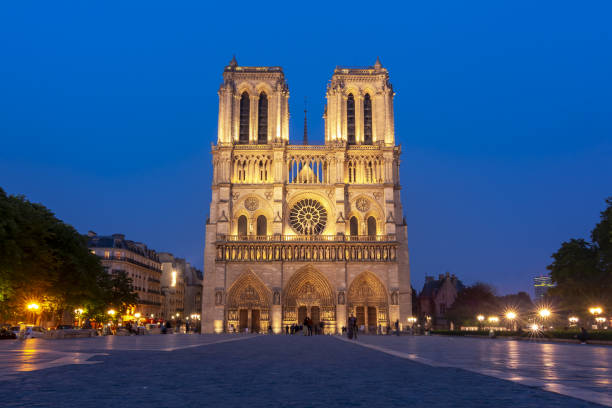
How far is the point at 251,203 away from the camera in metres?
60.0

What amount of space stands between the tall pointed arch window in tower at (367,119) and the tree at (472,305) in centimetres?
2350

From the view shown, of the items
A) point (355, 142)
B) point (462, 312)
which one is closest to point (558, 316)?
point (462, 312)

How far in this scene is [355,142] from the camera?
62.4 meters

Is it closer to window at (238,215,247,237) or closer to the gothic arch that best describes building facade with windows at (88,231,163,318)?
the gothic arch

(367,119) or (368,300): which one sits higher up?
(367,119)

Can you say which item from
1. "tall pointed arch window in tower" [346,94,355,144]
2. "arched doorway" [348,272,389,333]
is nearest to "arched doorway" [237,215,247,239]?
"arched doorway" [348,272,389,333]

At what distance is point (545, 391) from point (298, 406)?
302cm

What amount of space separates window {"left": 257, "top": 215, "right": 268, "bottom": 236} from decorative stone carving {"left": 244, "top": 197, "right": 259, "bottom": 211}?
126 centimetres

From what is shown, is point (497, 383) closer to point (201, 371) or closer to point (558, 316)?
point (201, 371)

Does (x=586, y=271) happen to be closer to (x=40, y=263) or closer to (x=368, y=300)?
(x=368, y=300)

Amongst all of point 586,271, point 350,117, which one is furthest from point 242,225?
point 586,271

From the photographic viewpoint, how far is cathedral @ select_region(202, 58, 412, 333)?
5694 cm

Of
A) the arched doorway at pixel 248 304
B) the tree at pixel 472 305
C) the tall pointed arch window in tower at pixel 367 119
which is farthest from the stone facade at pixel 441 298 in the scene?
the arched doorway at pixel 248 304

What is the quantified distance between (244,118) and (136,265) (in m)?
22.0
